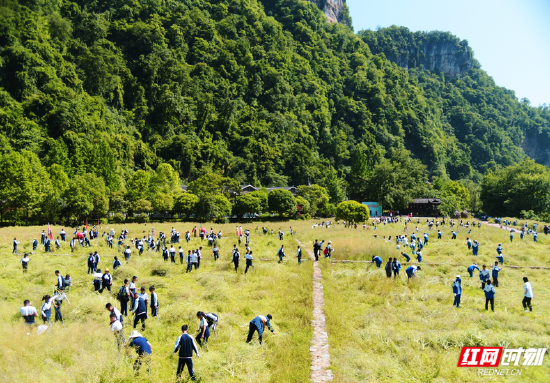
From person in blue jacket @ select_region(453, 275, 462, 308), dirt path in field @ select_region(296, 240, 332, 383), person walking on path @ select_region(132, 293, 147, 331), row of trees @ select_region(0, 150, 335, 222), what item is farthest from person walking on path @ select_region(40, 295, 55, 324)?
row of trees @ select_region(0, 150, 335, 222)

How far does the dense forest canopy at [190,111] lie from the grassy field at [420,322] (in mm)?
39645

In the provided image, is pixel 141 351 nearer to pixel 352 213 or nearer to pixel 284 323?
pixel 284 323

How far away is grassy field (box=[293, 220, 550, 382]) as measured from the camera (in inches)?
390

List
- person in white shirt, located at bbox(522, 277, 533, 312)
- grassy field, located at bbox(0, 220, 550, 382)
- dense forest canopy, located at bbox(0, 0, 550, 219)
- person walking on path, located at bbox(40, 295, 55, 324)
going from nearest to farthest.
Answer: grassy field, located at bbox(0, 220, 550, 382)
person walking on path, located at bbox(40, 295, 55, 324)
person in white shirt, located at bbox(522, 277, 533, 312)
dense forest canopy, located at bbox(0, 0, 550, 219)

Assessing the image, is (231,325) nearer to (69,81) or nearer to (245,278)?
(245,278)

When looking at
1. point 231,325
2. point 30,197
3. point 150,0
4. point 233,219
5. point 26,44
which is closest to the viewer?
point 231,325

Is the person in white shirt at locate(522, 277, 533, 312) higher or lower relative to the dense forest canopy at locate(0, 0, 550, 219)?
lower

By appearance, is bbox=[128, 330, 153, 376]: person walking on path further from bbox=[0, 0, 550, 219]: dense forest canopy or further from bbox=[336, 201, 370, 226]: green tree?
bbox=[336, 201, 370, 226]: green tree

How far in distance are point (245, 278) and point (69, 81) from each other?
344ft

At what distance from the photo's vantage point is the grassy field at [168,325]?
30.4 feet

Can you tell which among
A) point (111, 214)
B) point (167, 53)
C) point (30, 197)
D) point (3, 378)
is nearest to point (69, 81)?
point (167, 53)

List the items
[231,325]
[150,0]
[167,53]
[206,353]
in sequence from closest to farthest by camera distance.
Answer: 1. [206,353]
2. [231,325]
3. [167,53]
4. [150,0]

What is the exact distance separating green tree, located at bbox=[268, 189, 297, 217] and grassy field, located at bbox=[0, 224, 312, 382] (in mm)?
49883

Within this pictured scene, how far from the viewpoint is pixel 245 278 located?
20.1m
